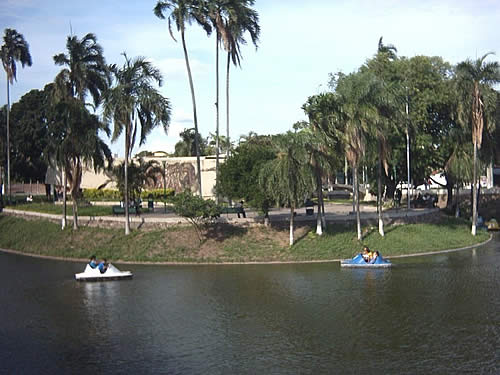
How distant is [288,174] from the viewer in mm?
43656

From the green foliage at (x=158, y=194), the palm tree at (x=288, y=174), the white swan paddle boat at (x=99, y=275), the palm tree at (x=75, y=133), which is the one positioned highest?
the palm tree at (x=75, y=133)

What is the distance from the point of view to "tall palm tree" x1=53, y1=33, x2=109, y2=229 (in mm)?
56594

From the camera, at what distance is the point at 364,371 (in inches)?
808

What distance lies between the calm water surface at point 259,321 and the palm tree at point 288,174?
5.44 m

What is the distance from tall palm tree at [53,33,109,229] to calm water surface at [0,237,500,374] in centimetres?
2240

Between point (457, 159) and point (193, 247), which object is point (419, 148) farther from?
point (193, 247)

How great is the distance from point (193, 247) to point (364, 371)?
2690cm

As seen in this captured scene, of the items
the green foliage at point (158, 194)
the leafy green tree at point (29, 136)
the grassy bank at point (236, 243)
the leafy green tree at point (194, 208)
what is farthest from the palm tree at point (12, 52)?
the leafy green tree at point (194, 208)

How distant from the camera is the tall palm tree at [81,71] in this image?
56594 mm

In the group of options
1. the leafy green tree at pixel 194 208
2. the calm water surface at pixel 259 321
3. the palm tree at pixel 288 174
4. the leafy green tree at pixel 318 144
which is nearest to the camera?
the calm water surface at pixel 259 321

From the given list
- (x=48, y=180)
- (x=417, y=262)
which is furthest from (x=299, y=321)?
(x=48, y=180)

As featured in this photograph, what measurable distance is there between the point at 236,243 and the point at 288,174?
22.4 feet

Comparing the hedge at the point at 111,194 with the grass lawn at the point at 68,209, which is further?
the hedge at the point at 111,194

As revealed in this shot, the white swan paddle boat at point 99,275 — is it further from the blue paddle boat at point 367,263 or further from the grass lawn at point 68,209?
the grass lawn at point 68,209
